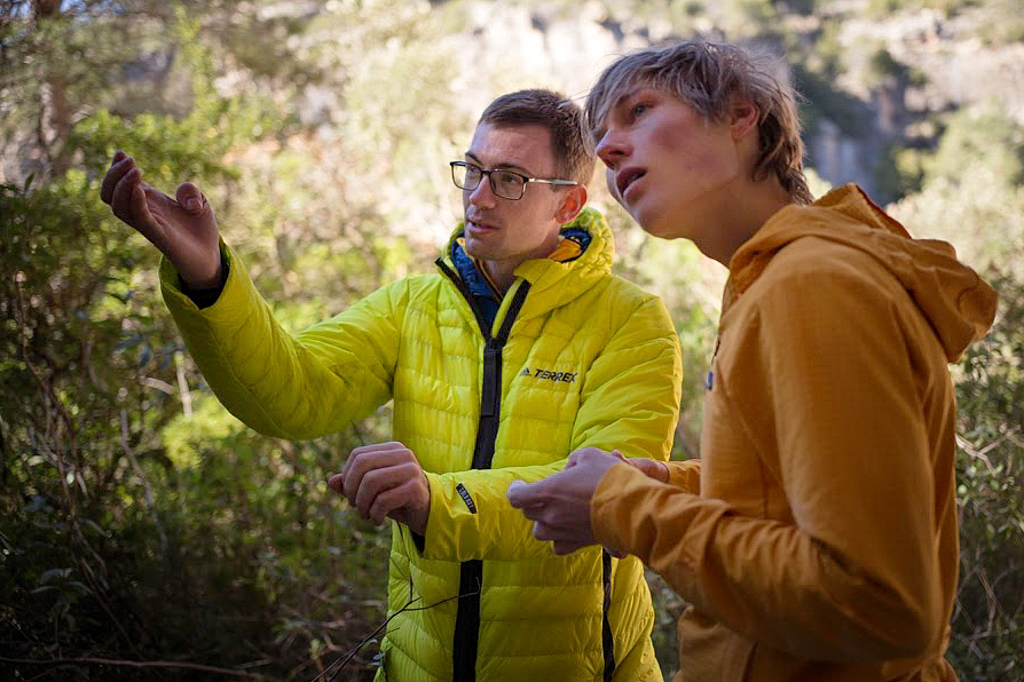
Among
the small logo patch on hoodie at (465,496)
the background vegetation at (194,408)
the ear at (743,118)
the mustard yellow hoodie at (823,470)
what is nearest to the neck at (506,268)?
the background vegetation at (194,408)

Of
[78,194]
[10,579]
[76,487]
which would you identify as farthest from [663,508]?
[78,194]

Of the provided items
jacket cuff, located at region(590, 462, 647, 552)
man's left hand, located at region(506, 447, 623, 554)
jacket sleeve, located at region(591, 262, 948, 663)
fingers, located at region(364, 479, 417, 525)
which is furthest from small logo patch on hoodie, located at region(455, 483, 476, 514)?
jacket sleeve, located at region(591, 262, 948, 663)

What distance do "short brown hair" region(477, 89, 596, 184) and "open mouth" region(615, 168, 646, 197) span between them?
2.16 feet

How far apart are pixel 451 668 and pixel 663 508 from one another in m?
0.77

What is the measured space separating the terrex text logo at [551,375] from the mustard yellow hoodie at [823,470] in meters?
0.59

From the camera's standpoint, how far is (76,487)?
2773 mm

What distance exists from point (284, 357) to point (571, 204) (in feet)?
2.33

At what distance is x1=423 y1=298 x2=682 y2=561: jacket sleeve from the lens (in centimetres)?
141

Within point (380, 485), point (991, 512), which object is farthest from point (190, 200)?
point (991, 512)

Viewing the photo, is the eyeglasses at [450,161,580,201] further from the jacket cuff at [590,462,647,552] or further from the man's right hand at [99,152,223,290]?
the jacket cuff at [590,462,647,552]

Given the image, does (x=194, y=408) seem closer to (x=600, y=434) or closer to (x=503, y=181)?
(x=503, y=181)

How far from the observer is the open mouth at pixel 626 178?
4.00 feet

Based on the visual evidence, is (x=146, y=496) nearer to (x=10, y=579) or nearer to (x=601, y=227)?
(x=10, y=579)

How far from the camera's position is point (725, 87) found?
1.23 metres
